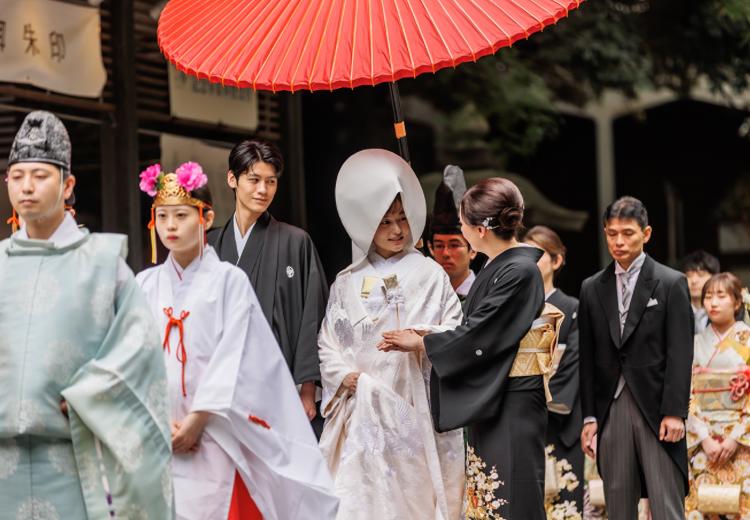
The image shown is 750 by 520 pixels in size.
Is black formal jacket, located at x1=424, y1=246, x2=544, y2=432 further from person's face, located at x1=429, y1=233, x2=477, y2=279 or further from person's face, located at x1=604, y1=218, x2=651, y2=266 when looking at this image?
person's face, located at x1=429, y1=233, x2=477, y2=279

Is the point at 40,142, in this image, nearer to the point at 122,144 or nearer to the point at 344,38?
the point at 344,38

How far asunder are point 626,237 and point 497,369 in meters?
1.21

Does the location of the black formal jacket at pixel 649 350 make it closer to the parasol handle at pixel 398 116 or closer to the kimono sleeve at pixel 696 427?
the parasol handle at pixel 398 116

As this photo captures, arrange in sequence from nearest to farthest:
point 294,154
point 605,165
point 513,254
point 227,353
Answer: point 227,353 < point 513,254 < point 294,154 < point 605,165

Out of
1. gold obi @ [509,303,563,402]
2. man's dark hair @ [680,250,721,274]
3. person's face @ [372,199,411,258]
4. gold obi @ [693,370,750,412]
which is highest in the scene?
person's face @ [372,199,411,258]

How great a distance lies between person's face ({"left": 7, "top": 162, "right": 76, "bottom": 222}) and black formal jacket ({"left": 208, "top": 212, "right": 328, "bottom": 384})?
6.27 ft

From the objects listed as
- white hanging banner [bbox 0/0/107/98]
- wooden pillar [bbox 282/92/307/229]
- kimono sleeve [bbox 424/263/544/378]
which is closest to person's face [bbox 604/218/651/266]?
kimono sleeve [bbox 424/263/544/378]

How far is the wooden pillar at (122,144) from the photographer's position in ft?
27.5

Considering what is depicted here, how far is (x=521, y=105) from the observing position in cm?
1110

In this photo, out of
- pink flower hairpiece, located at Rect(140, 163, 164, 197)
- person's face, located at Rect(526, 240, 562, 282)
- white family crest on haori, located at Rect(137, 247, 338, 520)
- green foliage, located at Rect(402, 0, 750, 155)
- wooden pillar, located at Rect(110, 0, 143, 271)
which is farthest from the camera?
green foliage, located at Rect(402, 0, 750, 155)

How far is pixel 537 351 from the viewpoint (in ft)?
19.4

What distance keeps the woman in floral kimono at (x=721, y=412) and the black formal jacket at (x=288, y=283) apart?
10.1ft

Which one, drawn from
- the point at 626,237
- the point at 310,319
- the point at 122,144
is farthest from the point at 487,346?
the point at 122,144

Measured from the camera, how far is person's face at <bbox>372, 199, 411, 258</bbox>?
20.1ft
